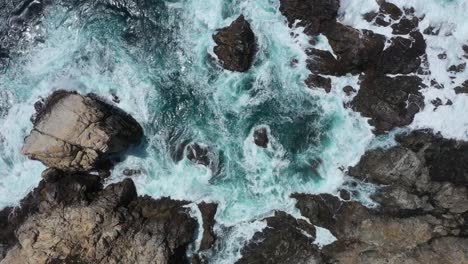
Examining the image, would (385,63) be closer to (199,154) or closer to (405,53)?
(405,53)

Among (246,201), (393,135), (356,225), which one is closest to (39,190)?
(246,201)

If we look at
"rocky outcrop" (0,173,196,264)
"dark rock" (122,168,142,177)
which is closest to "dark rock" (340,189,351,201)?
"rocky outcrop" (0,173,196,264)

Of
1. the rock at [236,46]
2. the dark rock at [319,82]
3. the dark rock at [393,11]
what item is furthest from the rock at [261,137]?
the dark rock at [393,11]

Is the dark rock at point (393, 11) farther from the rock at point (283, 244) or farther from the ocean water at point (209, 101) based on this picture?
the rock at point (283, 244)

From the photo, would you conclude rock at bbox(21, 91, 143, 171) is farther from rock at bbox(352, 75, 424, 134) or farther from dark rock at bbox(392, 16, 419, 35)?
dark rock at bbox(392, 16, 419, 35)

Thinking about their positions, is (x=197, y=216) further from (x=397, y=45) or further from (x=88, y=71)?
(x=397, y=45)

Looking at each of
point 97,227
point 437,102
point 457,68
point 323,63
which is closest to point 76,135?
point 97,227
